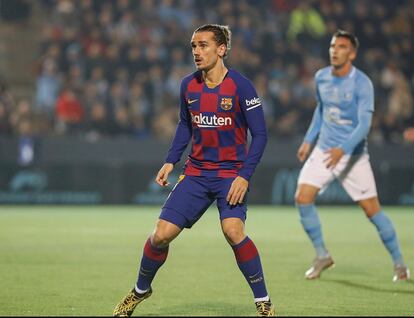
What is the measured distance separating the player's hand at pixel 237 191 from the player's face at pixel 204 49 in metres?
0.84

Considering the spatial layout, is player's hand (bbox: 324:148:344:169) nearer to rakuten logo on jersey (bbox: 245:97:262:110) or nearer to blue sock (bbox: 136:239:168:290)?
rakuten logo on jersey (bbox: 245:97:262:110)

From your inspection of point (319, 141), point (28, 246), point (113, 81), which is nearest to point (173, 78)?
point (113, 81)

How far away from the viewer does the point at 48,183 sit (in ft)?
61.5

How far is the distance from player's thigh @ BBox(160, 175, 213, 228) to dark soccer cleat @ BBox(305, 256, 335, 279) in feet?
8.67

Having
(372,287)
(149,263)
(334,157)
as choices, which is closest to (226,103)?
(149,263)

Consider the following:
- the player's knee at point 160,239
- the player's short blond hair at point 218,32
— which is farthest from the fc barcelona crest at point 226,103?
the player's knee at point 160,239

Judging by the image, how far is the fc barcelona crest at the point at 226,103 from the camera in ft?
23.3

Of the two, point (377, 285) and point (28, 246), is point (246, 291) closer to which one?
point (377, 285)

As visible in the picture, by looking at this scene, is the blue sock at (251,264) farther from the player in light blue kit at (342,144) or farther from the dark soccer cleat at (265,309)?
the player in light blue kit at (342,144)

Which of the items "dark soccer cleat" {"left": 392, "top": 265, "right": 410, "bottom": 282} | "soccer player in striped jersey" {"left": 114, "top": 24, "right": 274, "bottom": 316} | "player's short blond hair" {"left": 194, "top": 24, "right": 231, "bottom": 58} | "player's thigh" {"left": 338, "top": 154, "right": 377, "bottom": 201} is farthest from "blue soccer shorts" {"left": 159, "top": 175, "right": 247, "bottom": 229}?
"player's thigh" {"left": 338, "top": 154, "right": 377, "bottom": 201}

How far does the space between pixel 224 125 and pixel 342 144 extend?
2733 mm

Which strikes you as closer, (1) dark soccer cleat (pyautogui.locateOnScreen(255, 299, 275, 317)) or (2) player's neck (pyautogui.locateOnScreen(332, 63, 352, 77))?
(1) dark soccer cleat (pyautogui.locateOnScreen(255, 299, 275, 317))

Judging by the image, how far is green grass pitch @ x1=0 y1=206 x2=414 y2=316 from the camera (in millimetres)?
7723

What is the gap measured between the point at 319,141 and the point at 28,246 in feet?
12.8
